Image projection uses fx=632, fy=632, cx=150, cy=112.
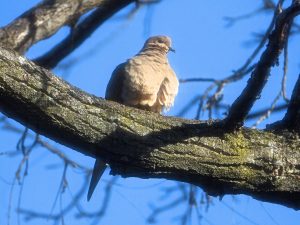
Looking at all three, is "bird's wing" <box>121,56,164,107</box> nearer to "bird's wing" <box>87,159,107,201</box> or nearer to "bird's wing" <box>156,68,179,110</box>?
"bird's wing" <box>156,68,179,110</box>

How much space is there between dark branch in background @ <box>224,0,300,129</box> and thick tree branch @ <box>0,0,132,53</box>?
1.93 m

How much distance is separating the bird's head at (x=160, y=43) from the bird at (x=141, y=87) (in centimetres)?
57

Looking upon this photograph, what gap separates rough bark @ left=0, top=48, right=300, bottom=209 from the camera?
2648mm

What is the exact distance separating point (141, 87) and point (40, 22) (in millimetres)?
962

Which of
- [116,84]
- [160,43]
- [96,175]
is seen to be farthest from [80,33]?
[96,175]

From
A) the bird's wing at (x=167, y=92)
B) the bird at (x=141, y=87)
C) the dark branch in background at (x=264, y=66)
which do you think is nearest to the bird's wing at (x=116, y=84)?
the bird at (x=141, y=87)

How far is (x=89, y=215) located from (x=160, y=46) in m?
1.63

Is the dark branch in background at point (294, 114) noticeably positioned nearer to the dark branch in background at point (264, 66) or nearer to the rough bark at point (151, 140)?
the rough bark at point (151, 140)

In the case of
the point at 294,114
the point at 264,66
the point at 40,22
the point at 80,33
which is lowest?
the point at 264,66

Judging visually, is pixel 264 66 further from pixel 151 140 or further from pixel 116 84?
pixel 116 84

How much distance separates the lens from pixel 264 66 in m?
2.58

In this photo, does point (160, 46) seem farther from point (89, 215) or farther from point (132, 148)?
point (132, 148)

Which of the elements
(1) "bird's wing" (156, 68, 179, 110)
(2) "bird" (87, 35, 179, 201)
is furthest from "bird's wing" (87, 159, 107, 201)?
(1) "bird's wing" (156, 68, 179, 110)

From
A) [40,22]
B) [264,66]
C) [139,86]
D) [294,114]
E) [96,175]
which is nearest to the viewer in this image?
[264,66]
